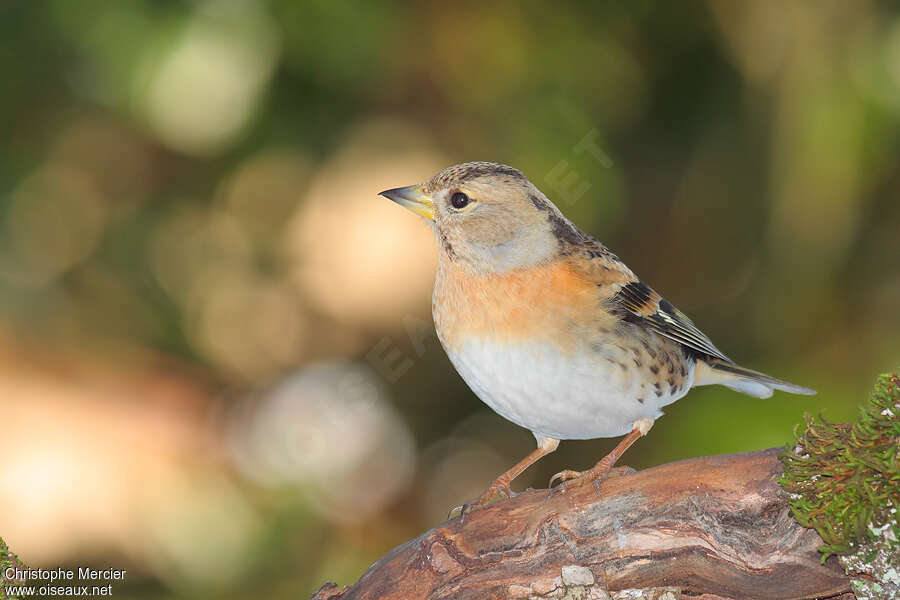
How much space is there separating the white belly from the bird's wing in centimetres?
15

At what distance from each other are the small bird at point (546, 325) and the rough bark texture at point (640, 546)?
97mm

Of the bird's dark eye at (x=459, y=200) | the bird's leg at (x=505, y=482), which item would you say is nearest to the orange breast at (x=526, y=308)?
the bird's dark eye at (x=459, y=200)

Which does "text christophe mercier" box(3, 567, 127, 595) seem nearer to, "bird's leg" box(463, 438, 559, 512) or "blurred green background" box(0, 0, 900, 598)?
"blurred green background" box(0, 0, 900, 598)

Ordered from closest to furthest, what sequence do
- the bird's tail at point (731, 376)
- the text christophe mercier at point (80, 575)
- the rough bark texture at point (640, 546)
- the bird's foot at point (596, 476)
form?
the rough bark texture at point (640, 546) → the bird's foot at point (596, 476) → the bird's tail at point (731, 376) → the text christophe mercier at point (80, 575)

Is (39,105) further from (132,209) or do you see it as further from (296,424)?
(296,424)

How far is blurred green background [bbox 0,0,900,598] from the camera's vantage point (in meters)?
2.83

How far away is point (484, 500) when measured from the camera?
6.10 feet

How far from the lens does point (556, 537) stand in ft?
5.42

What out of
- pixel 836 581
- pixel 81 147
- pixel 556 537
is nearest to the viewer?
pixel 836 581

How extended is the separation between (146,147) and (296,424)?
3.90ft

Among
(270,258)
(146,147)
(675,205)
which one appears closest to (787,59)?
(675,205)

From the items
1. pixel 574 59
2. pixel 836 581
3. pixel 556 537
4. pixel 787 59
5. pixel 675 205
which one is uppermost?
pixel 574 59

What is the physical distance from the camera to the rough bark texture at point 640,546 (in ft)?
5.07

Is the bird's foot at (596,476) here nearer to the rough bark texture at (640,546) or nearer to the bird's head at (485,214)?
the rough bark texture at (640,546)
